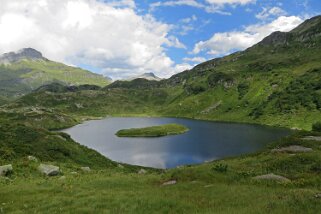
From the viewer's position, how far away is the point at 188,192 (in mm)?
25906

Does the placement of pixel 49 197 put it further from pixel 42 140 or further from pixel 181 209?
pixel 42 140

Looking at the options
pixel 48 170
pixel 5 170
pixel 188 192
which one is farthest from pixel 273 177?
pixel 5 170

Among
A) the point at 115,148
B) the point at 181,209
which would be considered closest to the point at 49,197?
the point at 181,209

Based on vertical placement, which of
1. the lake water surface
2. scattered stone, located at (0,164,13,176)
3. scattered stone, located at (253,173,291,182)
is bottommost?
the lake water surface

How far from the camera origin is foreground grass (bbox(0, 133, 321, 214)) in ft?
66.6

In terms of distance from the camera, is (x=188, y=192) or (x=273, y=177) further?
(x=273, y=177)

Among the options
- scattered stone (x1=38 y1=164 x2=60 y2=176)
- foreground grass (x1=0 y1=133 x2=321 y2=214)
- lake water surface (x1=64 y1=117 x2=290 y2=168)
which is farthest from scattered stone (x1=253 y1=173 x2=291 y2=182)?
lake water surface (x1=64 y1=117 x2=290 y2=168)

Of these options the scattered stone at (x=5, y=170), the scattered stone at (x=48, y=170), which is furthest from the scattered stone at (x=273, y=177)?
the scattered stone at (x=5, y=170)

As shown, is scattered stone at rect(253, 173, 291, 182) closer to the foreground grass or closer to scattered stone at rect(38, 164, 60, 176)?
the foreground grass

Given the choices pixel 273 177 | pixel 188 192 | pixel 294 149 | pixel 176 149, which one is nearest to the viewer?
pixel 188 192

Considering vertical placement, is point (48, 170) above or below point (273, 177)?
below

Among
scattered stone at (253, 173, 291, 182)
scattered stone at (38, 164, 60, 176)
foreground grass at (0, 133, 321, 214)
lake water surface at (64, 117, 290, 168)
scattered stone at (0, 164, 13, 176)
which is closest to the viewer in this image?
foreground grass at (0, 133, 321, 214)

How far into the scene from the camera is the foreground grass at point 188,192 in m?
20.3

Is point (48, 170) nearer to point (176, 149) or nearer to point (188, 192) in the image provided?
point (188, 192)
